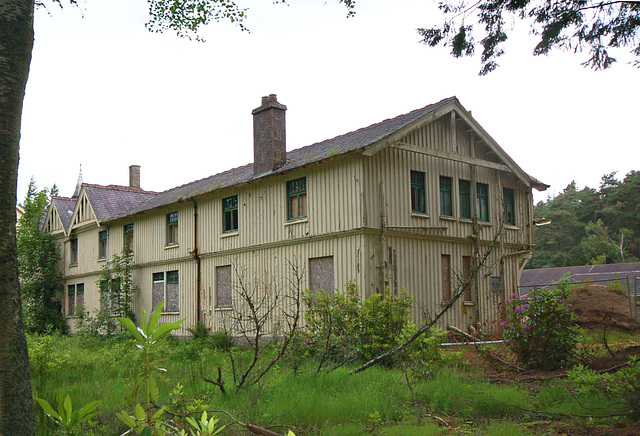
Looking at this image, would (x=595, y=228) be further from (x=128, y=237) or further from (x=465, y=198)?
(x=128, y=237)

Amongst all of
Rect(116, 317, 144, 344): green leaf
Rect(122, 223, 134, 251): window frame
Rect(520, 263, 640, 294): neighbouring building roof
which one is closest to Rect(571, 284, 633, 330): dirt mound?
Rect(116, 317, 144, 344): green leaf

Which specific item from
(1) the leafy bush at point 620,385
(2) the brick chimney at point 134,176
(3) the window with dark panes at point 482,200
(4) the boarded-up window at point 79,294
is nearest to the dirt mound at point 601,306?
(3) the window with dark panes at point 482,200

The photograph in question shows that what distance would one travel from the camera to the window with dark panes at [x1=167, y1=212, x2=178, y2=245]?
81.6 ft

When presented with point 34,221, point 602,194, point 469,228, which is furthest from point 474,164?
point 602,194

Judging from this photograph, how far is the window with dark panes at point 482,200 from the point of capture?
20734mm

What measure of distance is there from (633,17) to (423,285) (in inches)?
418

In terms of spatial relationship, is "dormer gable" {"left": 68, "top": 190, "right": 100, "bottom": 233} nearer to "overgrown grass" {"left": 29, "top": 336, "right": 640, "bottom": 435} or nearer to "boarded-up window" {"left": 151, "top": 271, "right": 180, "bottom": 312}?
"boarded-up window" {"left": 151, "top": 271, "right": 180, "bottom": 312}

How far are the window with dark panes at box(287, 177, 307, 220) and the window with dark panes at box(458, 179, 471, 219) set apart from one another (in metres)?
5.28

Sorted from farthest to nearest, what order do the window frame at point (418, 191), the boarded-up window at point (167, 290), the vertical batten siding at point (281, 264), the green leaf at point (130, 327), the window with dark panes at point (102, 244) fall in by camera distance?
the window with dark panes at point (102, 244)
the boarded-up window at point (167, 290)
the window frame at point (418, 191)
the vertical batten siding at point (281, 264)
the green leaf at point (130, 327)

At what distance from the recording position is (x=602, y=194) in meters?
55.1

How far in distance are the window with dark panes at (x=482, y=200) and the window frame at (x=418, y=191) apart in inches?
110

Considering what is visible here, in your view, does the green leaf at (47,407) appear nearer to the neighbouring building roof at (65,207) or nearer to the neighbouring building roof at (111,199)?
the neighbouring building roof at (111,199)

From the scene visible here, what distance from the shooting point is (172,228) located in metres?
25.2

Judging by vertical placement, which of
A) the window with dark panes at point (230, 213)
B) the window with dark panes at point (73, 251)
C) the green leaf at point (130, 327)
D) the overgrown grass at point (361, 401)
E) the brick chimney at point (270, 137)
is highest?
the brick chimney at point (270, 137)
